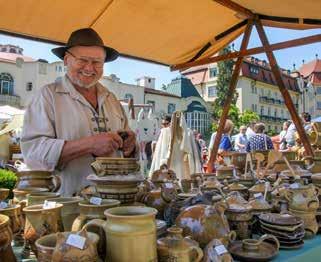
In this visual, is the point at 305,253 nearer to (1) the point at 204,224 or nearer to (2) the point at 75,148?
(1) the point at 204,224

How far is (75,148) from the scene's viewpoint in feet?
5.53

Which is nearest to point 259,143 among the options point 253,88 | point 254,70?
point 253,88

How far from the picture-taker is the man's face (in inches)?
76.4

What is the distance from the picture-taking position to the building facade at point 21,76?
A: 86.1 ft

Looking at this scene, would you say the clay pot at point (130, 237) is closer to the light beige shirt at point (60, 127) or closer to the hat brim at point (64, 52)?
the light beige shirt at point (60, 127)

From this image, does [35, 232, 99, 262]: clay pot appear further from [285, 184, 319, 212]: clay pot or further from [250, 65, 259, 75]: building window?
[250, 65, 259, 75]: building window

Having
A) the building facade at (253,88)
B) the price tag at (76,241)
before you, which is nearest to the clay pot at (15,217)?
the price tag at (76,241)

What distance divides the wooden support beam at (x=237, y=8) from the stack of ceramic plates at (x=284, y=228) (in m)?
2.26

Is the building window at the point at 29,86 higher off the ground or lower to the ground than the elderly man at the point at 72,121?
higher

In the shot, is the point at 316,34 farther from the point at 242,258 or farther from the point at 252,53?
the point at 242,258

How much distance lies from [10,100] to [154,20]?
2549 cm

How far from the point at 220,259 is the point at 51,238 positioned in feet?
1.54

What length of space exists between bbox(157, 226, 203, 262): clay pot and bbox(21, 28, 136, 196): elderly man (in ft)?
2.35

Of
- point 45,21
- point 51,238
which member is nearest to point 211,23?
point 45,21
